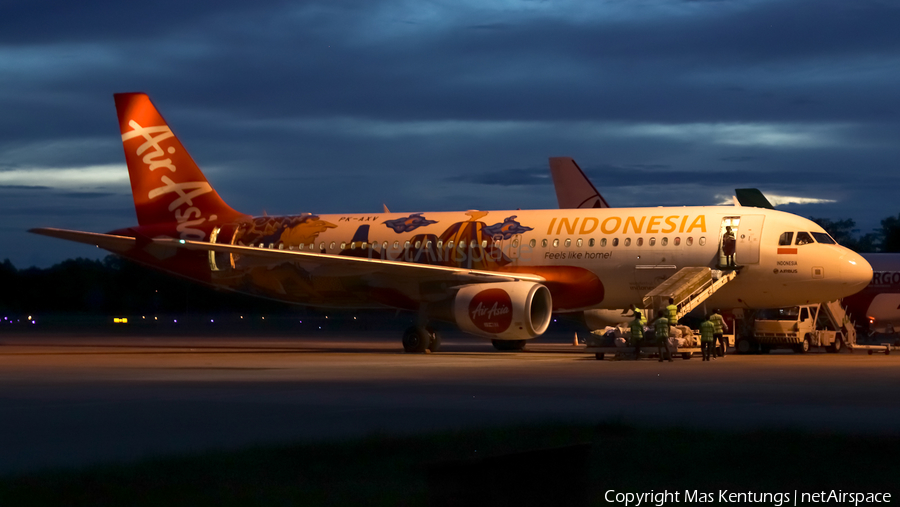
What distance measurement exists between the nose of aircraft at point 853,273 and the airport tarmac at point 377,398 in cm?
218

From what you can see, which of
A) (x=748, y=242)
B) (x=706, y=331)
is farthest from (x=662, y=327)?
(x=748, y=242)

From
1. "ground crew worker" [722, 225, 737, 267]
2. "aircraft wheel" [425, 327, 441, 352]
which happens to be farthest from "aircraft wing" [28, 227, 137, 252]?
"ground crew worker" [722, 225, 737, 267]

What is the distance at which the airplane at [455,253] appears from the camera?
26.5 meters

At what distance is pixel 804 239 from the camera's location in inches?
1040

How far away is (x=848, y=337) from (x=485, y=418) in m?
21.9

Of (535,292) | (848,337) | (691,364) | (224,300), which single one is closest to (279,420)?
(691,364)

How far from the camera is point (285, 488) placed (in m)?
7.47

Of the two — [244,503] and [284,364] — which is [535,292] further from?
[244,503]

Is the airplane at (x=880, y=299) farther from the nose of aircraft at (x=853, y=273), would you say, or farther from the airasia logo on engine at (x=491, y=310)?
the airasia logo on engine at (x=491, y=310)

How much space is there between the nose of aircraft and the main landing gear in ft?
35.4

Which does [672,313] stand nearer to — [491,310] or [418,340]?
[491,310]

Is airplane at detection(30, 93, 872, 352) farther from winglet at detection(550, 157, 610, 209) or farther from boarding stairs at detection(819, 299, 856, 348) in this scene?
winglet at detection(550, 157, 610, 209)

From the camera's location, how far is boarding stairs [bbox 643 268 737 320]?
82.9 ft

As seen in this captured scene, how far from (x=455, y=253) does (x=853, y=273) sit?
1062 cm
